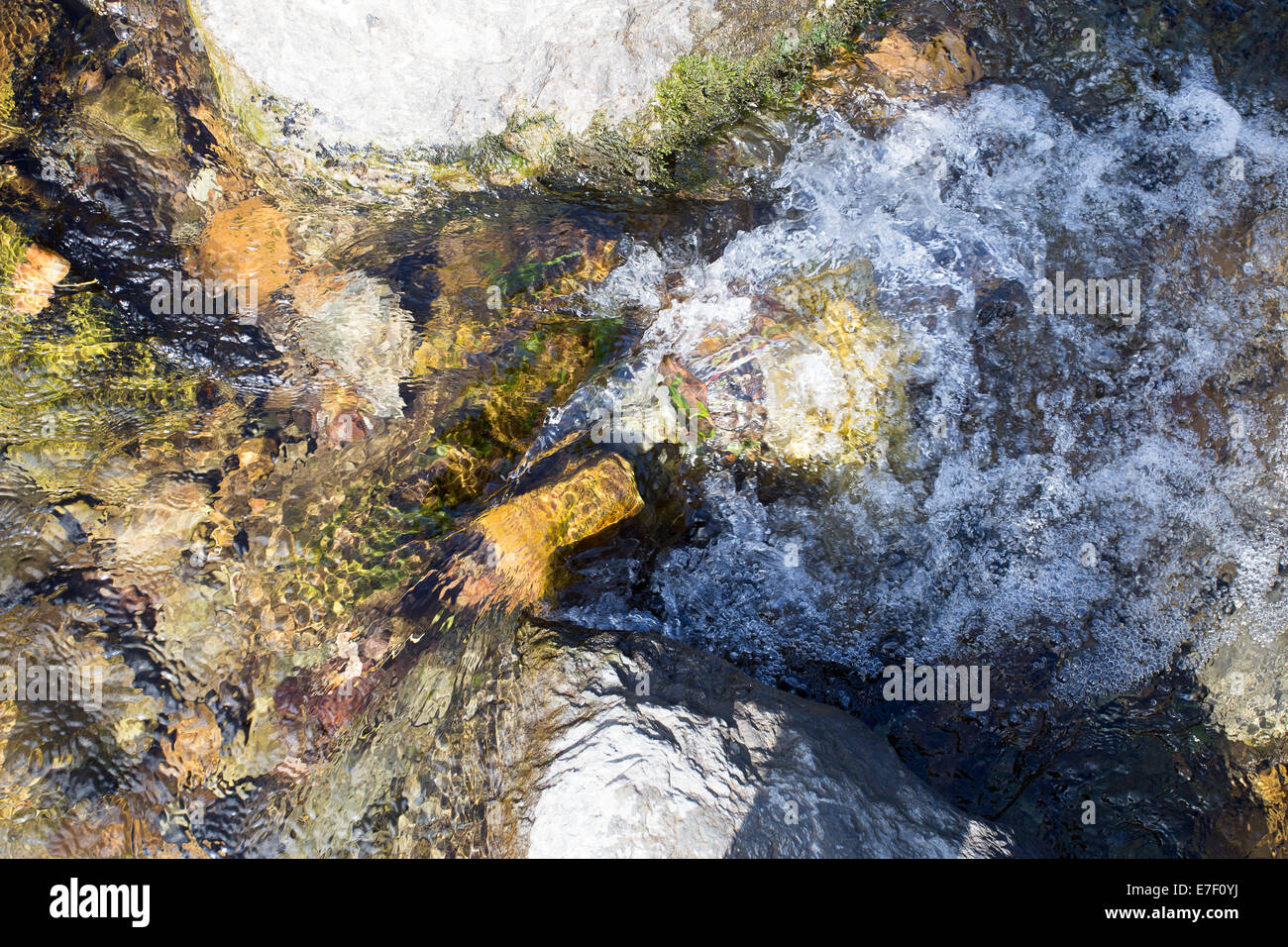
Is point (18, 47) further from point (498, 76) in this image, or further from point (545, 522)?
point (545, 522)

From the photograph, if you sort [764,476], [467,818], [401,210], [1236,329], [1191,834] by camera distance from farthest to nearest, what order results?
[764,476], [401,210], [1236,329], [1191,834], [467,818]

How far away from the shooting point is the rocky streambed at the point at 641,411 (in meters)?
2.65

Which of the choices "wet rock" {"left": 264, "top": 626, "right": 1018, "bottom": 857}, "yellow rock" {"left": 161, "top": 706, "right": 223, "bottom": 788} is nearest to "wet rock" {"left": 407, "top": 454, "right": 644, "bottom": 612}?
"wet rock" {"left": 264, "top": 626, "right": 1018, "bottom": 857}

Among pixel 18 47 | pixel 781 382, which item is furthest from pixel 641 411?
pixel 18 47

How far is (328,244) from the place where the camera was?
323 centimetres

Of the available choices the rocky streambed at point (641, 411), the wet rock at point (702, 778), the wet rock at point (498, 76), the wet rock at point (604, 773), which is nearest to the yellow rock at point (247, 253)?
the rocky streambed at point (641, 411)

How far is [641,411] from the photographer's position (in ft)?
11.7

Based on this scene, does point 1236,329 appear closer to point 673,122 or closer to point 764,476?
point 764,476

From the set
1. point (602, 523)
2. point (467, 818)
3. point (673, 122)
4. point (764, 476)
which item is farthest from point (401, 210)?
point (467, 818)

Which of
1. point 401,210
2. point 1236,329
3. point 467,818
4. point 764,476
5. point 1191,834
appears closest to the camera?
point 467,818

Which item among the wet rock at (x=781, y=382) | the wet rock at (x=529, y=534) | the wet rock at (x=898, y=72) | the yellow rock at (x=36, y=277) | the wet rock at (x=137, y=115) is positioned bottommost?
the wet rock at (x=529, y=534)

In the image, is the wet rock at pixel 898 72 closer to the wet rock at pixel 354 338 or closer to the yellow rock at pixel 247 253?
the wet rock at pixel 354 338

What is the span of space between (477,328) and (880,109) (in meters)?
2.41

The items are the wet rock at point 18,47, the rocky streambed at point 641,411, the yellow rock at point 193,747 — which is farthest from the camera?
the wet rock at point 18,47
